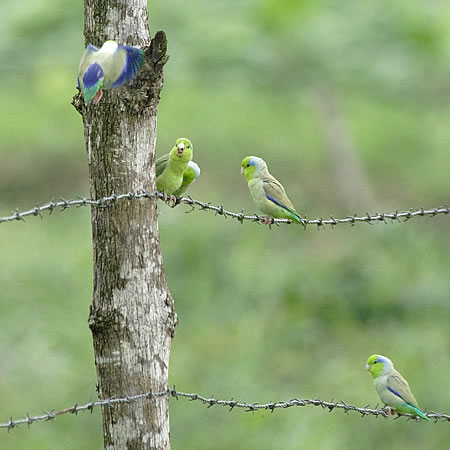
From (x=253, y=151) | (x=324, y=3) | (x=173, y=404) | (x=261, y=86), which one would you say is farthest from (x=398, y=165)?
(x=173, y=404)

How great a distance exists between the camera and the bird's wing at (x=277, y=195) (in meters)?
4.36

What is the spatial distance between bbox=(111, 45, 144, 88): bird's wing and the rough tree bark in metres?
0.25

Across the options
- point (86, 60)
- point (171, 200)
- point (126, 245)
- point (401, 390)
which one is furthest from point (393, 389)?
point (86, 60)

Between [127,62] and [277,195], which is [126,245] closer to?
[127,62]

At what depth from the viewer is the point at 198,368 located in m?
8.90

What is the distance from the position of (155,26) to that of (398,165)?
8.58 m

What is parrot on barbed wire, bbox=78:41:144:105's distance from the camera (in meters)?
3.24

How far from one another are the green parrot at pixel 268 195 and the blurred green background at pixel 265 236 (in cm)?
344

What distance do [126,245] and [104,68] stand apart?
0.79m

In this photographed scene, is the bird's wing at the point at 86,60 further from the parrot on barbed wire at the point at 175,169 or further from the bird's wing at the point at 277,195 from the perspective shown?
the bird's wing at the point at 277,195

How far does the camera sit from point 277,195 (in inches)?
172

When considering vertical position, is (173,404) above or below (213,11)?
below

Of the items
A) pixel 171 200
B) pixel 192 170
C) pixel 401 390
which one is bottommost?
pixel 401 390

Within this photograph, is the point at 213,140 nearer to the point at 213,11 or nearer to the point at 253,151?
the point at 253,151
